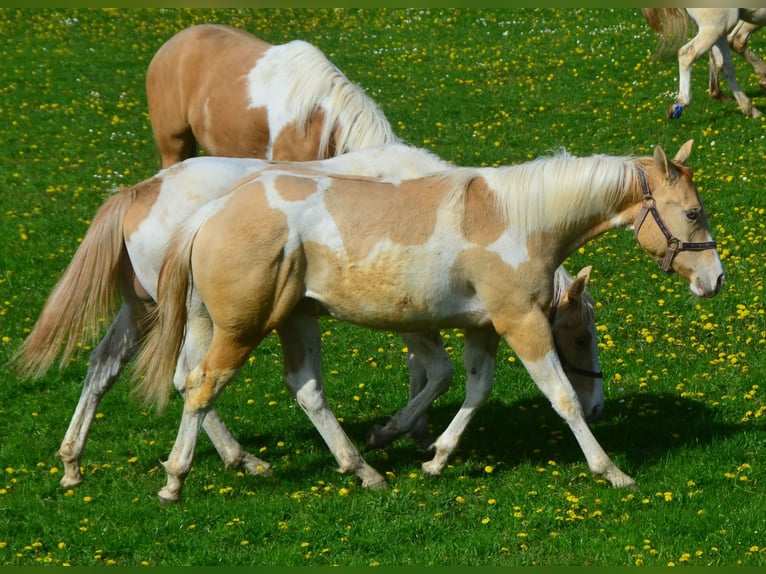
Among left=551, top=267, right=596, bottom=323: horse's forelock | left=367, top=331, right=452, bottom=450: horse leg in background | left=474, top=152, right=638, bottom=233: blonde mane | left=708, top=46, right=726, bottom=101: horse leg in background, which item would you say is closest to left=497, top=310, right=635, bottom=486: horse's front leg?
left=474, top=152, right=638, bottom=233: blonde mane

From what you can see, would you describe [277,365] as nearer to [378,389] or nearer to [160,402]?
[378,389]

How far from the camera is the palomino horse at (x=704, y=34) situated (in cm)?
1427

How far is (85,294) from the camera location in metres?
7.05

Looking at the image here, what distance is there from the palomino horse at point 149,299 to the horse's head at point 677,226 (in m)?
0.75

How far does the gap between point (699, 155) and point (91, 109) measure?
9.52 metres

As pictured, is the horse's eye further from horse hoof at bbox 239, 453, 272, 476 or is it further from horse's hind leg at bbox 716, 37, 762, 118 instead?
horse's hind leg at bbox 716, 37, 762, 118

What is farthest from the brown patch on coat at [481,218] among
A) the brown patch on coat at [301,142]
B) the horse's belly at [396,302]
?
the brown patch on coat at [301,142]

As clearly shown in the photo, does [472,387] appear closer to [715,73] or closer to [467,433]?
[467,433]

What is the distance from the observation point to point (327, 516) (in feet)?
21.3

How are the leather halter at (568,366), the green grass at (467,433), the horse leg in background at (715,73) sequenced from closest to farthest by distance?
the green grass at (467,433) < the leather halter at (568,366) < the horse leg in background at (715,73)

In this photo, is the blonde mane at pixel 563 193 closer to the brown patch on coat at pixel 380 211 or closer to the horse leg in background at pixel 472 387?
the brown patch on coat at pixel 380 211

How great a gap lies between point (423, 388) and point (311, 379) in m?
1.01

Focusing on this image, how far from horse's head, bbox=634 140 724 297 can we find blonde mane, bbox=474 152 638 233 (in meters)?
0.16

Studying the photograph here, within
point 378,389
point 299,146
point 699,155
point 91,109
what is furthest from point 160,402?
point 91,109
